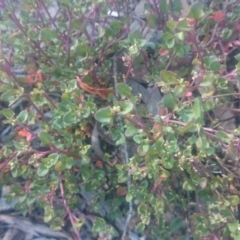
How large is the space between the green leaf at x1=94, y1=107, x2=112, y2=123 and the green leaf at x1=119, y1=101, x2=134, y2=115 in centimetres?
4

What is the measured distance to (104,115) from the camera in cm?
183

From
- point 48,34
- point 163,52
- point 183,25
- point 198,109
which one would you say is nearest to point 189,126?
point 198,109

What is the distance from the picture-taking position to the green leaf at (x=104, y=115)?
1.82 metres

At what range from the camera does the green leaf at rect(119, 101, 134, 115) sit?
1.79m

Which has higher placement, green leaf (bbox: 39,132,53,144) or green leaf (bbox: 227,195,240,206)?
green leaf (bbox: 39,132,53,144)

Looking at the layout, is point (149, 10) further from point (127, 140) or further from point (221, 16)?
point (127, 140)

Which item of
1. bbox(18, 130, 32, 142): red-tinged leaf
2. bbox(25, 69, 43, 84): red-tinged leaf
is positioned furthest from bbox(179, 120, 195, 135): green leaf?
bbox(25, 69, 43, 84): red-tinged leaf

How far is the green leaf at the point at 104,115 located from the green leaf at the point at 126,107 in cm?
4

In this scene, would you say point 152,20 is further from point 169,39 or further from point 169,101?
point 169,101

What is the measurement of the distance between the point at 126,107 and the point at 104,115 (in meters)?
0.08

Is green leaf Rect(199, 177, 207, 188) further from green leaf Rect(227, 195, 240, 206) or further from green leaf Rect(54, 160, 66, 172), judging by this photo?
green leaf Rect(54, 160, 66, 172)

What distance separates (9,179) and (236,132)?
0.88m

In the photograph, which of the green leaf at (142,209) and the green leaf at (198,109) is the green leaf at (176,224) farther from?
the green leaf at (198,109)

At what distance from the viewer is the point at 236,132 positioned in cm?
180
